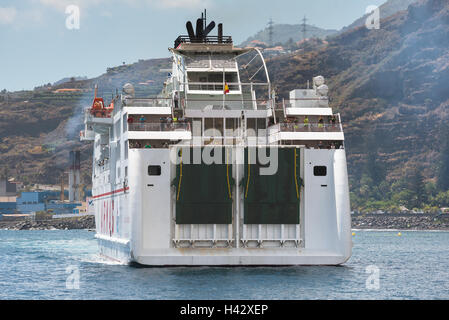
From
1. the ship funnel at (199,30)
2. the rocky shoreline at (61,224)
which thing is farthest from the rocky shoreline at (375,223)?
the ship funnel at (199,30)

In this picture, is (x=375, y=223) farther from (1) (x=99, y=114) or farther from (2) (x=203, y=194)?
(2) (x=203, y=194)

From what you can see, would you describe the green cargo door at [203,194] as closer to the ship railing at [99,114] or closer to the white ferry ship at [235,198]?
the white ferry ship at [235,198]

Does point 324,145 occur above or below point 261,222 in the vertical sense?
above

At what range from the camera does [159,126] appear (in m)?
34.7

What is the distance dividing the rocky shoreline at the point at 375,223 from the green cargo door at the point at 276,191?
14943 centimetres

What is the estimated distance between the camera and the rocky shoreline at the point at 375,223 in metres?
180

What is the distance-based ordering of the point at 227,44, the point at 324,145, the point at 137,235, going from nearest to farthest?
1. the point at 137,235
2. the point at 324,145
3. the point at 227,44

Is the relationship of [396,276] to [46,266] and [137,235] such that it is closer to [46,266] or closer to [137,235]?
[137,235]

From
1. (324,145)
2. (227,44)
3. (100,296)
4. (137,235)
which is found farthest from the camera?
(227,44)

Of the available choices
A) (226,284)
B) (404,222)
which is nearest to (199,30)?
(226,284)

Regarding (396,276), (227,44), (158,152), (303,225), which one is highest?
(227,44)

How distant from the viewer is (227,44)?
43.1 m
